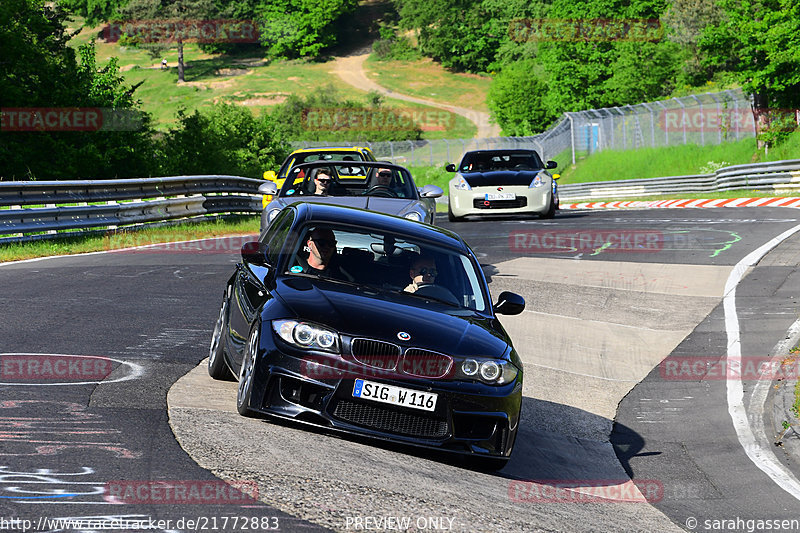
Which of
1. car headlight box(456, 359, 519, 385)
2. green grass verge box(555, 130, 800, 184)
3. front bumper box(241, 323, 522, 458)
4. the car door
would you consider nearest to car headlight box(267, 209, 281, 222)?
the car door

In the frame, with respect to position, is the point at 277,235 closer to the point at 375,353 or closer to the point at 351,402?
the point at 375,353

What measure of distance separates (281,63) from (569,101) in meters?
83.1

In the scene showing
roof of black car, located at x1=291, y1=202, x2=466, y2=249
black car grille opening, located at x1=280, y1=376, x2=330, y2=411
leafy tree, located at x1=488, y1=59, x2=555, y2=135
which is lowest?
leafy tree, located at x1=488, y1=59, x2=555, y2=135

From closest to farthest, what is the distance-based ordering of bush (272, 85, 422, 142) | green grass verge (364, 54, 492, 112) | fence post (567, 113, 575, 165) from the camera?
fence post (567, 113, 575, 165), bush (272, 85, 422, 142), green grass verge (364, 54, 492, 112)

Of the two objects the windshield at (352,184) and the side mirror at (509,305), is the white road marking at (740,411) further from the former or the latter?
the windshield at (352,184)

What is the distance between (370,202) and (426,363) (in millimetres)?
6620

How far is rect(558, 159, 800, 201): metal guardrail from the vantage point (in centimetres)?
3228

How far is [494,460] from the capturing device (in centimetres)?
649

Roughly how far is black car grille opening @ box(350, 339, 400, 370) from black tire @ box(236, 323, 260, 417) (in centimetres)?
61

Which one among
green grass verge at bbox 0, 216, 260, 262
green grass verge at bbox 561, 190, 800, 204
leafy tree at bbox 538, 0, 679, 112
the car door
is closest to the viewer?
the car door

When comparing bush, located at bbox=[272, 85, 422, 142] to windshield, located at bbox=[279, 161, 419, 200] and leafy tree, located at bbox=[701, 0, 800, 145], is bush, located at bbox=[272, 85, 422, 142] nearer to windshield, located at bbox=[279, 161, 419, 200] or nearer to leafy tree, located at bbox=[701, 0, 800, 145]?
leafy tree, located at bbox=[701, 0, 800, 145]

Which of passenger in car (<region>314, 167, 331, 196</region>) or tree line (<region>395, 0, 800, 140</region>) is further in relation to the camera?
tree line (<region>395, 0, 800, 140</region>)

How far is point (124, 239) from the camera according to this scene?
1988 centimetres

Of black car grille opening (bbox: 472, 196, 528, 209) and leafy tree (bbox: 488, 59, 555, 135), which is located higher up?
black car grille opening (bbox: 472, 196, 528, 209)
